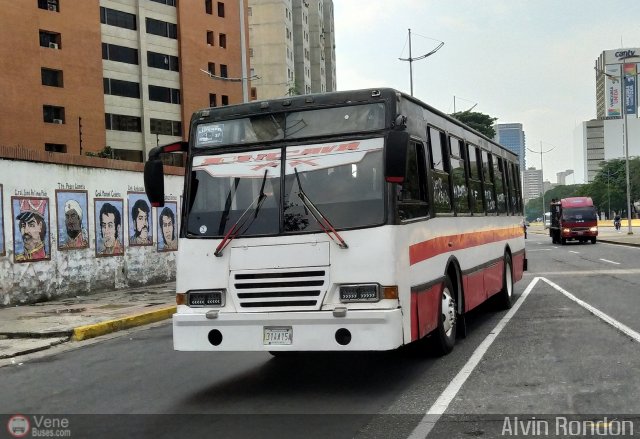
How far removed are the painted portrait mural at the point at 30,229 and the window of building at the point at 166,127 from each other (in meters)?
46.7

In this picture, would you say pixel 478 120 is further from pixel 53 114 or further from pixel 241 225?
pixel 241 225

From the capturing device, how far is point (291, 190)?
6.89 m

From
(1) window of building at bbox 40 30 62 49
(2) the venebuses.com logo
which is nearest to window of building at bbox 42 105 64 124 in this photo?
(1) window of building at bbox 40 30 62 49

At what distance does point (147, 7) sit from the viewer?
6141 centimetres

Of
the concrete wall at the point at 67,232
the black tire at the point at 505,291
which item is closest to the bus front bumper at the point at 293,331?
the black tire at the point at 505,291

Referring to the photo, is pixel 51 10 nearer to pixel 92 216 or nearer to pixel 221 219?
pixel 92 216

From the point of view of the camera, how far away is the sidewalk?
1115cm

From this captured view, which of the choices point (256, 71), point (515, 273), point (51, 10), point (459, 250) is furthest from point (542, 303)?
point (256, 71)

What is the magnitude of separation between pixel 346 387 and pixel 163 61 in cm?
5915

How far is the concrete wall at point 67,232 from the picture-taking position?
595 inches

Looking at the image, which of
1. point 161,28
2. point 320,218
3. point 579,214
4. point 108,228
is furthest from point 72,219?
point 161,28

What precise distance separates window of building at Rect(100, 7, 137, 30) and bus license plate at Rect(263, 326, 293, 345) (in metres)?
56.8

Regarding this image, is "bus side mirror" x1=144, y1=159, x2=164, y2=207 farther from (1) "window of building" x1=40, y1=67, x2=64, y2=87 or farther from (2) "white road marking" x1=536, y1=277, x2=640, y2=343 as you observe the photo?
(1) "window of building" x1=40, y1=67, x2=64, y2=87

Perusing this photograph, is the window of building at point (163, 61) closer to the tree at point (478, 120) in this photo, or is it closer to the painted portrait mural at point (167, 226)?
the tree at point (478, 120)
